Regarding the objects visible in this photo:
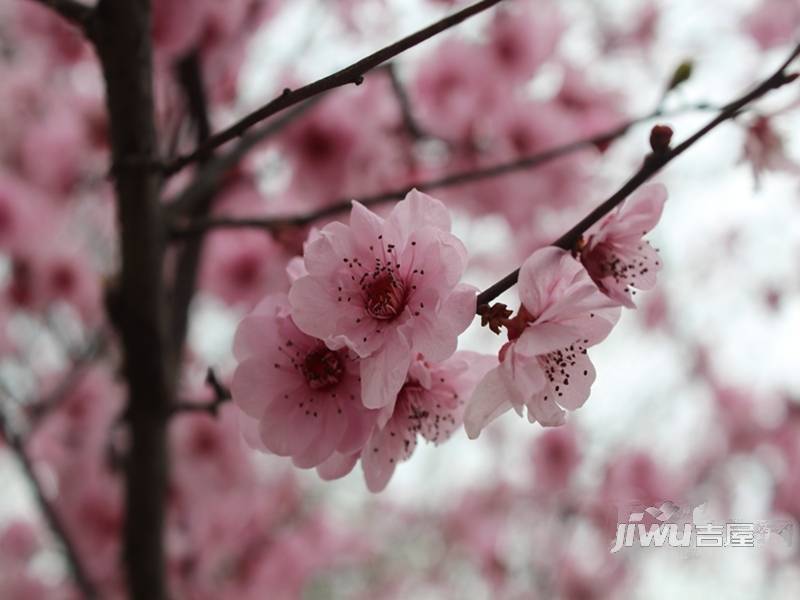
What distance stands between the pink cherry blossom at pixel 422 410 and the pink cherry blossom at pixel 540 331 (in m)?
0.05

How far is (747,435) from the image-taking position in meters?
3.09

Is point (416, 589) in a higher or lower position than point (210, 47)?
lower

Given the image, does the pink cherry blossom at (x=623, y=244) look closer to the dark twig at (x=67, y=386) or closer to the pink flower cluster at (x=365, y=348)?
the pink flower cluster at (x=365, y=348)

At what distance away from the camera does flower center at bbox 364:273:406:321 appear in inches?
19.7

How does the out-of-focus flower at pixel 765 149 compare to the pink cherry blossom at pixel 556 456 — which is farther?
the pink cherry blossom at pixel 556 456

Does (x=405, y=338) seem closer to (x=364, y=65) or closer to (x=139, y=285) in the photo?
(x=364, y=65)

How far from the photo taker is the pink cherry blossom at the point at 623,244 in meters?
0.49

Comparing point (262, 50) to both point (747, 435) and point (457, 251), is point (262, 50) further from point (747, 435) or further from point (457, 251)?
point (747, 435)

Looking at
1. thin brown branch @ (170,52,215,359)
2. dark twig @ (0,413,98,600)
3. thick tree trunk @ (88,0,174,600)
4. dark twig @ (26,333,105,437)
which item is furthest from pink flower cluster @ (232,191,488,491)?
dark twig @ (26,333,105,437)

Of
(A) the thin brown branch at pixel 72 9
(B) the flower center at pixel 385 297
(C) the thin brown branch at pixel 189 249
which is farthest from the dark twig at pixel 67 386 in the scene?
(B) the flower center at pixel 385 297

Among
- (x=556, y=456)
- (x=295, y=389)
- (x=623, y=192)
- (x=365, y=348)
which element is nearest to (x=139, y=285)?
(x=295, y=389)

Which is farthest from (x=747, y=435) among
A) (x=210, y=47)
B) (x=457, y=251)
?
(x=457, y=251)

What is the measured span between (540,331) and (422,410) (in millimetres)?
134

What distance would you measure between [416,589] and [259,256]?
3.49m
